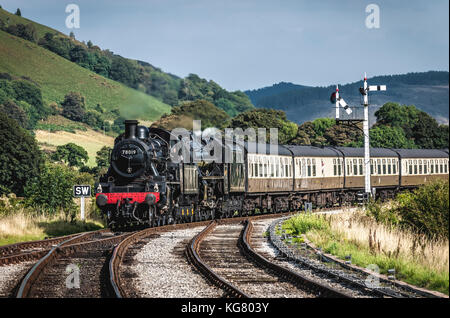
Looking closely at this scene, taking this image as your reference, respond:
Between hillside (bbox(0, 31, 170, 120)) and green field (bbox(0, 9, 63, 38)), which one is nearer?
hillside (bbox(0, 31, 170, 120))

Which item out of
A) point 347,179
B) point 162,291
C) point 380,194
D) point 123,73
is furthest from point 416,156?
point 162,291

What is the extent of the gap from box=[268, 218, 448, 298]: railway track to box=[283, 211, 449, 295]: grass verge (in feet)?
1.26

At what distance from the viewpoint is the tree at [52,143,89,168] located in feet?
262

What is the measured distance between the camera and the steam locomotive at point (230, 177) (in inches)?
910

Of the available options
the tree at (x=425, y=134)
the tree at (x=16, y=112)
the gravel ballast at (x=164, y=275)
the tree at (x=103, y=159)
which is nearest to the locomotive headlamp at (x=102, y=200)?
the gravel ballast at (x=164, y=275)

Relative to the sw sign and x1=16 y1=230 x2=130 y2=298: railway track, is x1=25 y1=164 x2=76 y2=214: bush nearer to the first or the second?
the sw sign

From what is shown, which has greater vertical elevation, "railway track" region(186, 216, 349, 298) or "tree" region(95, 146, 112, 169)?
"tree" region(95, 146, 112, 169)

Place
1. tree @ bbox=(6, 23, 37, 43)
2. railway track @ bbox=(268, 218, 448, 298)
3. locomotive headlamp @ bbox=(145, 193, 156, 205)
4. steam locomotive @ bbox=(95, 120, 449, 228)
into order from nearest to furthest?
railway track @ bbox=(268, 218, 448, 298) < locomotive headlamp @ bbox=(145, 193, 156, 205) < steam locomotive @ bbox=(95, 120, 449, 228) < tree @ bbox=(6, 23, 37, 43)

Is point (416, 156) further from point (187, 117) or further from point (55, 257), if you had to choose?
point (55, 257)

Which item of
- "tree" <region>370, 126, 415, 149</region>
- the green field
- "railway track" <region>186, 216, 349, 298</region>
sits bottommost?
"railway track" <region>186, 216, 349, 298</region>

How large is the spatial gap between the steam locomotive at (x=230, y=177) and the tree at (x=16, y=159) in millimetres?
32251

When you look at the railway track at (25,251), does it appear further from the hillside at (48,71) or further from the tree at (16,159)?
the tree at (16,159)

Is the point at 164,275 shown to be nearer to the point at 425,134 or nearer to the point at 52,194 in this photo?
the point at 52,194

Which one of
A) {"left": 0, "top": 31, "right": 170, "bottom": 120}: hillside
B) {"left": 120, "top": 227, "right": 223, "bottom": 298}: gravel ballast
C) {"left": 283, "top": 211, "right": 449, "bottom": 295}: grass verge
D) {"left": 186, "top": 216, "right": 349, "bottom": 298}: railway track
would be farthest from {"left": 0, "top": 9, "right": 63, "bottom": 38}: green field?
{"left": 120, "top": 227, "right": 223, "bottom": 298}: gravel ballast
